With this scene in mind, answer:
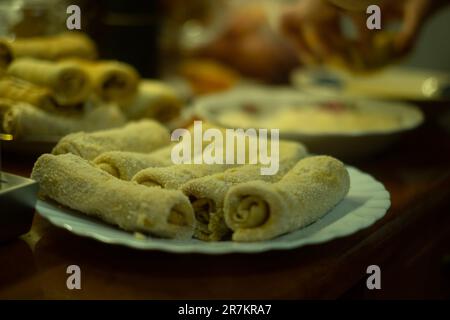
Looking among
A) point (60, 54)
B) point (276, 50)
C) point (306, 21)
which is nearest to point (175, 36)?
point (276, 50)

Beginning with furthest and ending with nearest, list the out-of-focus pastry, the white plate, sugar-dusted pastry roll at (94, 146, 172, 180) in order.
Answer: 1. the out-of-focus pastry
2. sugar-dusted pastry roll at (94, 146, 172, 180)
3. the white plate

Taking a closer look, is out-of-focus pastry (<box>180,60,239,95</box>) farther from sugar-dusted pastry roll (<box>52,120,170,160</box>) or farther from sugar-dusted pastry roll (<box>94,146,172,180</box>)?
sugar-dusted pastry roll (<box>94,146,172,180</box>)

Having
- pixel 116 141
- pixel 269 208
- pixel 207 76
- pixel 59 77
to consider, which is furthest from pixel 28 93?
pixel 207 76

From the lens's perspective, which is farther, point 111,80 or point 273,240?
point 111,80

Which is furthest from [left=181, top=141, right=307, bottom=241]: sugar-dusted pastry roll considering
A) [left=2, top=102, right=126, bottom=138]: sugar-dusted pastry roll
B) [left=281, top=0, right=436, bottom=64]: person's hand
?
[left=281, top=0, right=436, bottom=64]: person's hand

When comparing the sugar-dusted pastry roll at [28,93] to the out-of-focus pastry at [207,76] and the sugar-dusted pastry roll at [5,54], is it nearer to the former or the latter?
the sugar-dusted pastry roll at [5,54]

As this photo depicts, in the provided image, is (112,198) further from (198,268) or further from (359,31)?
(359,31)
